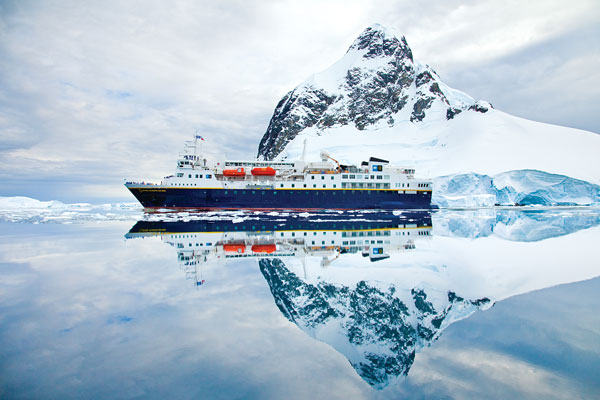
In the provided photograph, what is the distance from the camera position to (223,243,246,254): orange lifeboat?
11.1m

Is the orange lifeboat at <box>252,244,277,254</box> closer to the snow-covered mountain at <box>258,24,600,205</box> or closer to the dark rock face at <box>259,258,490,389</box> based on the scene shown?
the dark rock face at <box>259,258,490,389</box>

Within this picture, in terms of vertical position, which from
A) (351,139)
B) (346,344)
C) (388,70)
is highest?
(388,70)

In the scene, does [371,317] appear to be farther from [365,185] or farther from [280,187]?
[365,185]

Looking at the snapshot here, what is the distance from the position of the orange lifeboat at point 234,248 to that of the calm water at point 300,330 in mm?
1997

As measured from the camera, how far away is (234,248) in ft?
38.5

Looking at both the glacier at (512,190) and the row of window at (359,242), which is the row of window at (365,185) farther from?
the row of window at (359,242)

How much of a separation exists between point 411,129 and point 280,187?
2741 inches

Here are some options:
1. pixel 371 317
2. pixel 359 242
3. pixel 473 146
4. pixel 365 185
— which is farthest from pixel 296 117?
pixel 371 317

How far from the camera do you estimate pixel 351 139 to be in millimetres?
96562

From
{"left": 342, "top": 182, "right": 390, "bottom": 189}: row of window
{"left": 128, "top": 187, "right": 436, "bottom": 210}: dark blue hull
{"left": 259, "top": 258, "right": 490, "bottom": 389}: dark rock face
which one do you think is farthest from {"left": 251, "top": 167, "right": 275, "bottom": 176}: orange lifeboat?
{"left": 259, "top": 258, "right": 490, "bottom": 389}: dark rock face

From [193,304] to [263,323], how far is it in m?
1.56

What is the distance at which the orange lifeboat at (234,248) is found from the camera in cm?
1114

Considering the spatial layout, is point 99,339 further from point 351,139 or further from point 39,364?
point 351,139

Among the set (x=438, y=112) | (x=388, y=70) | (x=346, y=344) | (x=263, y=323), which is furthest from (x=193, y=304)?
(x=388, y=70)
